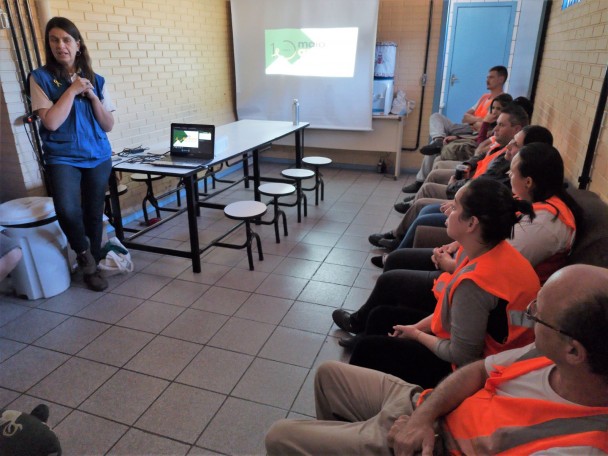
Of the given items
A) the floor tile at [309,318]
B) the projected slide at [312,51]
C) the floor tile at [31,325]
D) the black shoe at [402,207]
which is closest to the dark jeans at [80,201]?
the floor tile at [31,325]

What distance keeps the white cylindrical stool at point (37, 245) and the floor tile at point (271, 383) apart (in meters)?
1.59

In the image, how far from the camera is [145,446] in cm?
175

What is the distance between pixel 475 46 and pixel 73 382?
5.91 m

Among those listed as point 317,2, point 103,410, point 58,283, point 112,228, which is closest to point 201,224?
point 112,228

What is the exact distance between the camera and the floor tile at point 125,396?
6.30ft

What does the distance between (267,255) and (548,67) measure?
286 centimetres

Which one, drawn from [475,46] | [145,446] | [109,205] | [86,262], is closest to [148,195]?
[109,205]

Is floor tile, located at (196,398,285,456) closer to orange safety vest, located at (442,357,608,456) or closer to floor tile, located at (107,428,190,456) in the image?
floor tile, located at (107,428,190,456)

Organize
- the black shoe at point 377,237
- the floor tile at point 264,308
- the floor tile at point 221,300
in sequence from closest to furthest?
1. the floor tile at point 264,308
2. the floor tile at point 221,300
3. the black shoe at point 377,237

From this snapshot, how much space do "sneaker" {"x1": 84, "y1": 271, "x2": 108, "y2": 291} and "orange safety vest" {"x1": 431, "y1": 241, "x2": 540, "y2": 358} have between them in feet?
7.97

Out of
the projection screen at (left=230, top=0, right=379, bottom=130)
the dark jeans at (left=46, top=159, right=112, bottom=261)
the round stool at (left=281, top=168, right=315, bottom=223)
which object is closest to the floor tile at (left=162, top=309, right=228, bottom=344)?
the dark jeans at (left=46, top=159, right=112, bottom=261)

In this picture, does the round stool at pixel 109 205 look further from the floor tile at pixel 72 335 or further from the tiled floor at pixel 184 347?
the floor tile at pixel 72 335

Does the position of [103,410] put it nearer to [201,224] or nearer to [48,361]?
[48,361]

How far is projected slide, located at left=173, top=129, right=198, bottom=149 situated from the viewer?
335cm
